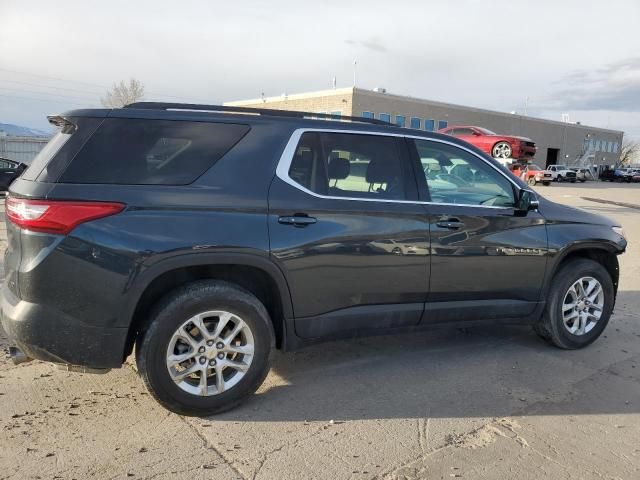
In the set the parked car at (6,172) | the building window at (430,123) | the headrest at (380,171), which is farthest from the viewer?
the building window at (430,123)

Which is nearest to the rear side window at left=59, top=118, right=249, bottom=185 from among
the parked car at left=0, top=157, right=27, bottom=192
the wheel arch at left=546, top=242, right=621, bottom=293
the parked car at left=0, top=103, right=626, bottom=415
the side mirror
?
the parked car at left=0, top=103, right=626, bottom=415

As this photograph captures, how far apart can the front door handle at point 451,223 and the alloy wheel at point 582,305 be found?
4.65ft

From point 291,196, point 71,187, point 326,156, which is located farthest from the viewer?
point 326,156

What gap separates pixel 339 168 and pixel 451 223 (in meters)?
0.97

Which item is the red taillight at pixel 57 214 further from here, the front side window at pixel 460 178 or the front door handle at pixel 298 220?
the front side window at pixel 460 178

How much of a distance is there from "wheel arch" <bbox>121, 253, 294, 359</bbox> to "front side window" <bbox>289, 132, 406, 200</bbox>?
2.17 ft

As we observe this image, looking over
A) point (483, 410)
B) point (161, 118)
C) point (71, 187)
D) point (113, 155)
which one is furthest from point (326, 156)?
point (483, 410)

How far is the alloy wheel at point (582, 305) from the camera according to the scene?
4797 millimetres

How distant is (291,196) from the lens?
3.50 meters

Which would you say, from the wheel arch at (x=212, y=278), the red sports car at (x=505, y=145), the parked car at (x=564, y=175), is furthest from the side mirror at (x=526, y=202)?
the parked car at (x=564, y=175)

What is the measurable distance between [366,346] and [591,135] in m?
73.8

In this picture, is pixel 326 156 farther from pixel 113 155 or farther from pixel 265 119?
pixel 113 155

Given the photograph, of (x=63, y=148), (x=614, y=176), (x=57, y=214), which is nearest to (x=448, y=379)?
(x=57, y=214)

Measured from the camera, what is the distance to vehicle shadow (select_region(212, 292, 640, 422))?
3.62 meters
